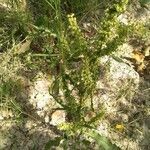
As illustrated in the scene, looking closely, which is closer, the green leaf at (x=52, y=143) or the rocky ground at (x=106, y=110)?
the green leaf at (x=52, y=143)

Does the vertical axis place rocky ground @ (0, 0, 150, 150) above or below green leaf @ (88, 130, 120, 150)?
above

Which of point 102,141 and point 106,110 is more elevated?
point 106,110

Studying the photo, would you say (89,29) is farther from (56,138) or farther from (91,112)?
(56,138)

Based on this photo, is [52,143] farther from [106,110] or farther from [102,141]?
[106,110]

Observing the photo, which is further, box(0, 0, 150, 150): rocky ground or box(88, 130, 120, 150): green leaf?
box(0, 0, 150, 150): rocky ground

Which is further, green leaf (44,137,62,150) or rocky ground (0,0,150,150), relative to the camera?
rocky ground (0,0,150,150)

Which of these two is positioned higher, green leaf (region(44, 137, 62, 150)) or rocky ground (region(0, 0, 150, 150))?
rocky ground (region(0, 0, 150, 150))

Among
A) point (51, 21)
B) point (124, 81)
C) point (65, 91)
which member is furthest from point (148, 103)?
point (51, 21)

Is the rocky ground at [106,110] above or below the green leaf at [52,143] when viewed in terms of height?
above

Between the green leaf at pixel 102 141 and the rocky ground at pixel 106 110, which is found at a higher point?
the rocky ground at pixel 106 110

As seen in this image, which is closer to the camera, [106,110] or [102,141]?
[102,141]

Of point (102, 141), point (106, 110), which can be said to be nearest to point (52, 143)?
point (102, 141)
